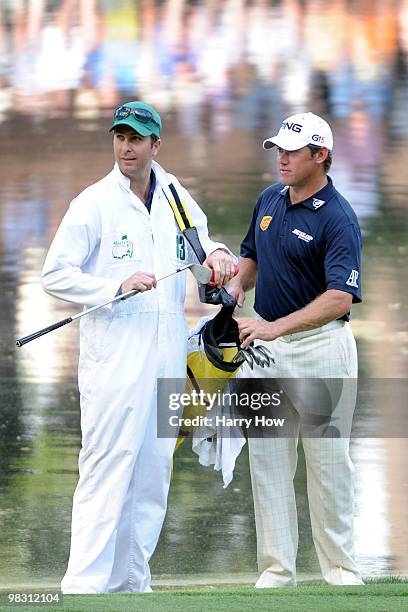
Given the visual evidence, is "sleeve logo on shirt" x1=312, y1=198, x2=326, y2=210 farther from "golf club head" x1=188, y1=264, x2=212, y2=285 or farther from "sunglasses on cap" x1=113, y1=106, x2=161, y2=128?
"sunglasses on cap" x1=113, y1=106, x2=161, y2=128

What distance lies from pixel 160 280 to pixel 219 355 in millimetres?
355

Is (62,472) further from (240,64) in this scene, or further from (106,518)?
(240,64)

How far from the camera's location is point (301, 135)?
4.36 m

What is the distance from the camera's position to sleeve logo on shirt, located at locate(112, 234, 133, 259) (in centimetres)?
421

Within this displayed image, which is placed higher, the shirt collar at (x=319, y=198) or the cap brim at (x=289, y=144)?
the cap brim at (x=289, y=144)

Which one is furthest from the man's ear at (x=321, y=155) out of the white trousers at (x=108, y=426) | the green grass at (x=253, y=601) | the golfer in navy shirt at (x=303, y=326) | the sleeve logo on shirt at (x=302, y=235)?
the green grass at (x=253, y=601)

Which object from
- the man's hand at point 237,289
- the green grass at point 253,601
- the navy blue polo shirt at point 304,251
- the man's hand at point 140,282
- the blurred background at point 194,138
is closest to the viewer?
the green grass at point 253,601

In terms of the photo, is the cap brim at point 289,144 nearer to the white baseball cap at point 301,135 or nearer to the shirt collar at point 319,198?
the white baseball cap at point 301,135

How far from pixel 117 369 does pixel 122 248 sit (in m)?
0.37

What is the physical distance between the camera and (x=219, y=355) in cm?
442

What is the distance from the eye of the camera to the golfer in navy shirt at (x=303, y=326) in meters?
4.31

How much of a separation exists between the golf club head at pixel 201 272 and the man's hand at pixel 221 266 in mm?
27

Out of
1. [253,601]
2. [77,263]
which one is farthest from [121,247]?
[253,601]

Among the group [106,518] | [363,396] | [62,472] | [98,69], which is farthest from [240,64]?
[106,518]
